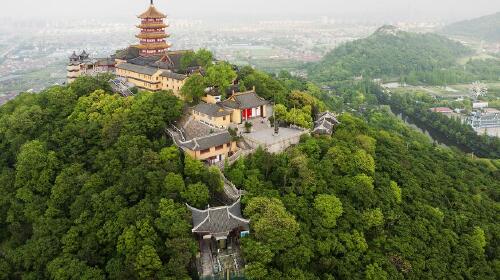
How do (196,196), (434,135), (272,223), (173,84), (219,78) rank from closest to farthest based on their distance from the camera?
1. (272,223)
2. (196,196)
3. (219,78)
4. (173,84)
5. (434,135)

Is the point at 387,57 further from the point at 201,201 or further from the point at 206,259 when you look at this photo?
the point at 206,259

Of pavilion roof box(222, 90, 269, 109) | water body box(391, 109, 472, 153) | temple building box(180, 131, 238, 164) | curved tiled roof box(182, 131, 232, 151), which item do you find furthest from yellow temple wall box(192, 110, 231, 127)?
water body box(391, 109, 472, 153)

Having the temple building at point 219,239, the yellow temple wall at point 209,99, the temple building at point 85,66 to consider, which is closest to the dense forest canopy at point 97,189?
the temple building at point 219,239

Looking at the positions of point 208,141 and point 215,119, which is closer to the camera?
point 208,141

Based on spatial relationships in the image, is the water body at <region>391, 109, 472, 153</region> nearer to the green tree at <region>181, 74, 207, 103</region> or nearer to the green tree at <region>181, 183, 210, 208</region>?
the green tree at <region>181, 74, 207, 103</region>

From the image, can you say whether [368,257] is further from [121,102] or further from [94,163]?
[121,102]

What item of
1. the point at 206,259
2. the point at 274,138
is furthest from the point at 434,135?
the point at 206,259

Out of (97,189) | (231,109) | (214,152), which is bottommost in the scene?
(97,189)
